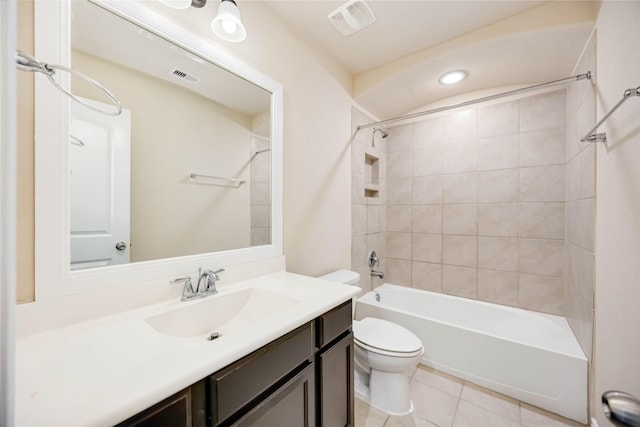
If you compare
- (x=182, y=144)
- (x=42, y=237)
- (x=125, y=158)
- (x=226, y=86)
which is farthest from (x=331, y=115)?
(x=42, y=237)

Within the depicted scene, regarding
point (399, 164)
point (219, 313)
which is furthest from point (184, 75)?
point (399, 164)

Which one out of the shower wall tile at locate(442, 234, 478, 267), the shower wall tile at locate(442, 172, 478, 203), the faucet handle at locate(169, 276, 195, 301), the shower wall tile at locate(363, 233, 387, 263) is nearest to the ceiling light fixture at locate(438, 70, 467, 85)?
the shower wall tile at locate(442, 172, 478, 203)

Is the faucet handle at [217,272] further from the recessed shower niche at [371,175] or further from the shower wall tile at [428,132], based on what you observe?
the shower wall tile at [428,132]

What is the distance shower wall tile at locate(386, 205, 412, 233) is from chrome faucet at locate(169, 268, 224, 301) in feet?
7.01

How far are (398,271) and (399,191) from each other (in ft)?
3.02

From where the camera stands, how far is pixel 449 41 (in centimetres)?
171

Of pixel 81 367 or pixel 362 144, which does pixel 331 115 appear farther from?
pixel 81 367

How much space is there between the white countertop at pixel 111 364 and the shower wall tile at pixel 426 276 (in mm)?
2043

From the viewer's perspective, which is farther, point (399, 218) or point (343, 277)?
point (399, 218)

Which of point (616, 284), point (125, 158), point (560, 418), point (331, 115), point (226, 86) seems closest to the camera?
point (125, 158)

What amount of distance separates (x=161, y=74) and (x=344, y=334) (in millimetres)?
1435

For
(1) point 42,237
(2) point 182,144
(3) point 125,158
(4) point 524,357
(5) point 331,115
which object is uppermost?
(5) point 331,115

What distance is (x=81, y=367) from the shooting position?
56 cm

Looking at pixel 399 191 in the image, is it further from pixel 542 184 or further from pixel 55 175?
pixel 55 175
